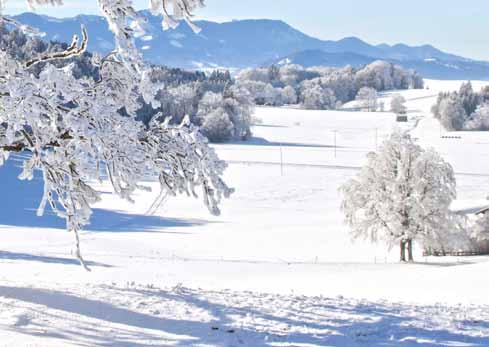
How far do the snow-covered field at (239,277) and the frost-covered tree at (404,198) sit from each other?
181 centimetres

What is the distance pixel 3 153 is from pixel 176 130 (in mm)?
2797

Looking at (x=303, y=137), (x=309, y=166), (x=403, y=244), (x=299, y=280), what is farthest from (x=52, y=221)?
(x=303, y=137)

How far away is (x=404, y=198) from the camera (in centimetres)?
3469

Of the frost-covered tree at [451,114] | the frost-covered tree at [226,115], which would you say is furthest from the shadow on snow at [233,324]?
the frost-covered tree at [451,114]

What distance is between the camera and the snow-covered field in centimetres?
978

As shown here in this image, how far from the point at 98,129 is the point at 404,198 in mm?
28242

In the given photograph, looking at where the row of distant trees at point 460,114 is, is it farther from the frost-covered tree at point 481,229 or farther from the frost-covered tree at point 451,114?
the frost-covered tree at point 481,229

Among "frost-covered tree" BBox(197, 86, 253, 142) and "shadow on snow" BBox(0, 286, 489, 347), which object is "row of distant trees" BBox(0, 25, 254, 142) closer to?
"frost-covered tree" BBox(197, 86, 253, 142)

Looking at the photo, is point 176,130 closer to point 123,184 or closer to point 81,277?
point 123,184

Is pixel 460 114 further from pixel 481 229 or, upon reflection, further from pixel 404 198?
pixel 404 198

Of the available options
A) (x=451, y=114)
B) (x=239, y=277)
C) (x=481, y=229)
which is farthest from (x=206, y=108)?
(x=239, y=277)

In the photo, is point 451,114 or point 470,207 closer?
point 470,207

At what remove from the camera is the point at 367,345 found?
929 centimetres

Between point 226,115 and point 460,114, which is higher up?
point 460,114
